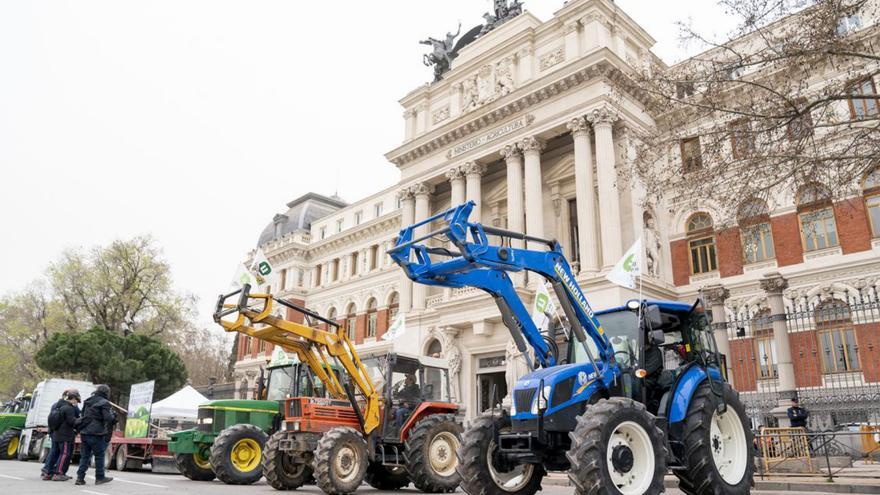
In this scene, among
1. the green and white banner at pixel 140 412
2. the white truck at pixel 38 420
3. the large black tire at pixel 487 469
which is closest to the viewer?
the large black tire at pixel 487 469

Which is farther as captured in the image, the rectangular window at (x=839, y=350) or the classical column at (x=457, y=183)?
the classical column at (x=457, y=183)

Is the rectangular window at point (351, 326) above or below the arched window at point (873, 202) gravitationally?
below

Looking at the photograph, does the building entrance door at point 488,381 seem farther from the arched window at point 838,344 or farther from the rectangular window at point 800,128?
the rectangular window at point 800,128

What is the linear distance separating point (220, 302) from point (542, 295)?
890 cm

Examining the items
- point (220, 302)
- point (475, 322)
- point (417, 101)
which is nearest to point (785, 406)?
point (475, 322)

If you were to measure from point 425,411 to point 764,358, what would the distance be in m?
15.1

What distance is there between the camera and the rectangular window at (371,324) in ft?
133

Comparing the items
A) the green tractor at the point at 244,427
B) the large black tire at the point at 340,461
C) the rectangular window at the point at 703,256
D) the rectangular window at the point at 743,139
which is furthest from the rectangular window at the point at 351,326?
the rectangular window at the point at 743,139

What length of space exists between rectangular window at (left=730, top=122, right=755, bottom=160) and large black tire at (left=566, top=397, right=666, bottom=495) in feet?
20.5

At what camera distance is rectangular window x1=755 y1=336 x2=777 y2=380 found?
21.7 metres

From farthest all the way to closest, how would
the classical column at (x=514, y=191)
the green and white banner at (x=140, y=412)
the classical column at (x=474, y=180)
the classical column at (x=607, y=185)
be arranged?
the classical column at (x=474, y=180) < the classical column at (x=514, y=191) < the classical column at (x=607, y=185) < the green and white banner at (x=140, y=412)

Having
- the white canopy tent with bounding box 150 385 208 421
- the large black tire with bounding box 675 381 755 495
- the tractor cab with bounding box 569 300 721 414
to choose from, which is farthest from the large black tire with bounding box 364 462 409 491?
the white canopy tent with bounding box 150 385 208 421

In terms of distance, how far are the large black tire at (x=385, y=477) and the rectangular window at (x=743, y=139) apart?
28.7ft

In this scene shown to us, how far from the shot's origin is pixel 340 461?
10367 mm
